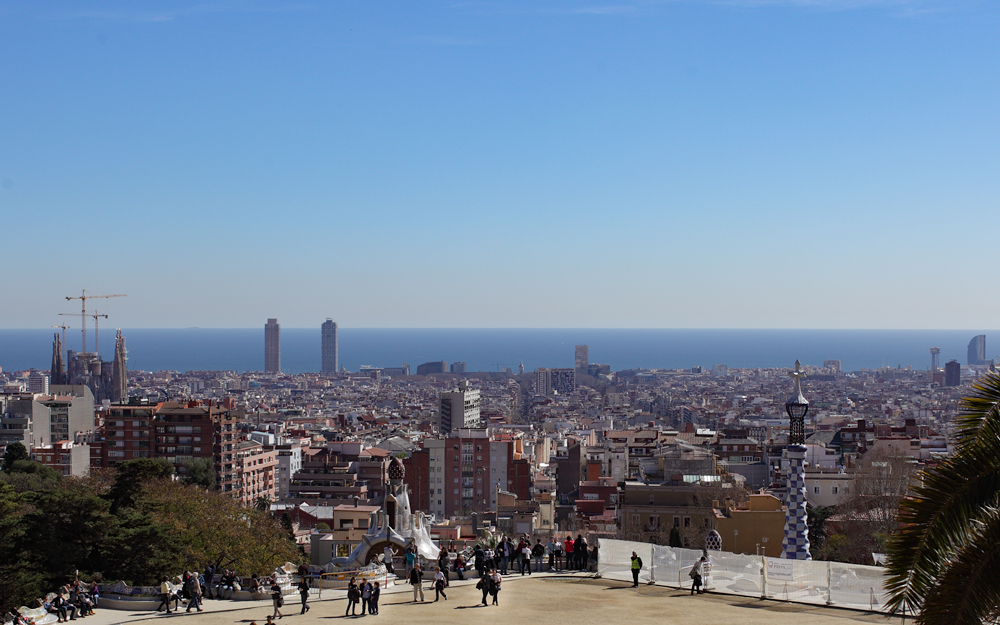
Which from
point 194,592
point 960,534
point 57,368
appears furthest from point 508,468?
point 57,368

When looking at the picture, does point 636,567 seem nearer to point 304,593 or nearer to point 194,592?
point 304,593

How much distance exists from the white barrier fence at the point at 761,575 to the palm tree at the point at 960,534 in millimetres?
7703

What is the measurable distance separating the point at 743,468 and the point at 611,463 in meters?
7.71

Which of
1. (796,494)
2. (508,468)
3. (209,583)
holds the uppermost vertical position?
(796,494)

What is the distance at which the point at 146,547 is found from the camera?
16203mm

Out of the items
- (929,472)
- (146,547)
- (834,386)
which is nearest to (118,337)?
(834,386)

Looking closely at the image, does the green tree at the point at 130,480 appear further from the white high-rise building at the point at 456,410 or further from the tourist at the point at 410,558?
the white high-rise building at the point at 456,410

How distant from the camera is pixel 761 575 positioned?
1440 centimetres

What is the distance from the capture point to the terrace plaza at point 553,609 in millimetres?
12852

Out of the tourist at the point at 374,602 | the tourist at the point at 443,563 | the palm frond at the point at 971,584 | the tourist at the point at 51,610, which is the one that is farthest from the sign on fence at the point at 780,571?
the tourist at the point at 51,610

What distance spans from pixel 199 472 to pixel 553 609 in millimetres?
39551

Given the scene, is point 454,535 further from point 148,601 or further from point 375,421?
point 375,421

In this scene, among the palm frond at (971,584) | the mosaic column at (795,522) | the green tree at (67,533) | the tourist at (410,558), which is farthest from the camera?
the mosaic column at (795,522)

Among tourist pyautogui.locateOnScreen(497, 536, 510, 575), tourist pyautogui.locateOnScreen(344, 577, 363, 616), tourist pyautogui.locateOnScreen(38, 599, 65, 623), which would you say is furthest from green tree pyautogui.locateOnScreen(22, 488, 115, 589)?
tourist pyautogui.locateOnScreen(497, 536, 510, 575)
